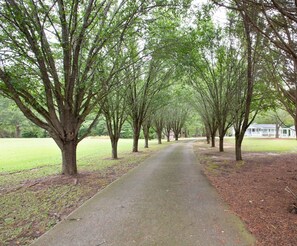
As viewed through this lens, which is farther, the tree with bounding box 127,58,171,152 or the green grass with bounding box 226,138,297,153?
the green grass with bounding box 226,138,297,153

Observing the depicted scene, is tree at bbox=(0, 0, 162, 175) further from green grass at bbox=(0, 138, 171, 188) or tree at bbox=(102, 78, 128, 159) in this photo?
tree at bbox=(102, 78, 128, 159)

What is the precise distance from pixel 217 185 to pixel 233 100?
7942 mm

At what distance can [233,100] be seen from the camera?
13750mm

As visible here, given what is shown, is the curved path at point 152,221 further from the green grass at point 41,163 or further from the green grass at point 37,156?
the green grass at point 37,156

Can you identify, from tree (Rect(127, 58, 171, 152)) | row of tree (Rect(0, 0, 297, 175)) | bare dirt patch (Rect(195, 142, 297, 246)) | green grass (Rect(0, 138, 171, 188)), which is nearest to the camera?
bare dirt patch (Rect(195, 142, 297, 246))

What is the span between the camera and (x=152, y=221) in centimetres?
433

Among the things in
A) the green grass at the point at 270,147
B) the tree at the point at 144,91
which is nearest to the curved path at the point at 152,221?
the tree at the point at 144,91

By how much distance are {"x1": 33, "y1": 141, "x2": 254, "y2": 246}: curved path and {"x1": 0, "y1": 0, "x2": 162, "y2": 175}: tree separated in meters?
3.36

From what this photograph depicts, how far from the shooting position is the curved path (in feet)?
11.8

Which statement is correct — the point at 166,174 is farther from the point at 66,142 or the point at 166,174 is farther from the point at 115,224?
the point at 115,224

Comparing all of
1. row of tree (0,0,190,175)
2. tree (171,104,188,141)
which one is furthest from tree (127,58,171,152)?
tree (171,104,188,141)

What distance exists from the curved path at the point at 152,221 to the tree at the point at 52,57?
→ 3364 millimetres

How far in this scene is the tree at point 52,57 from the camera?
654 cm

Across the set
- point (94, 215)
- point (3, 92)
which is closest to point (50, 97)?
point (3, 92)
